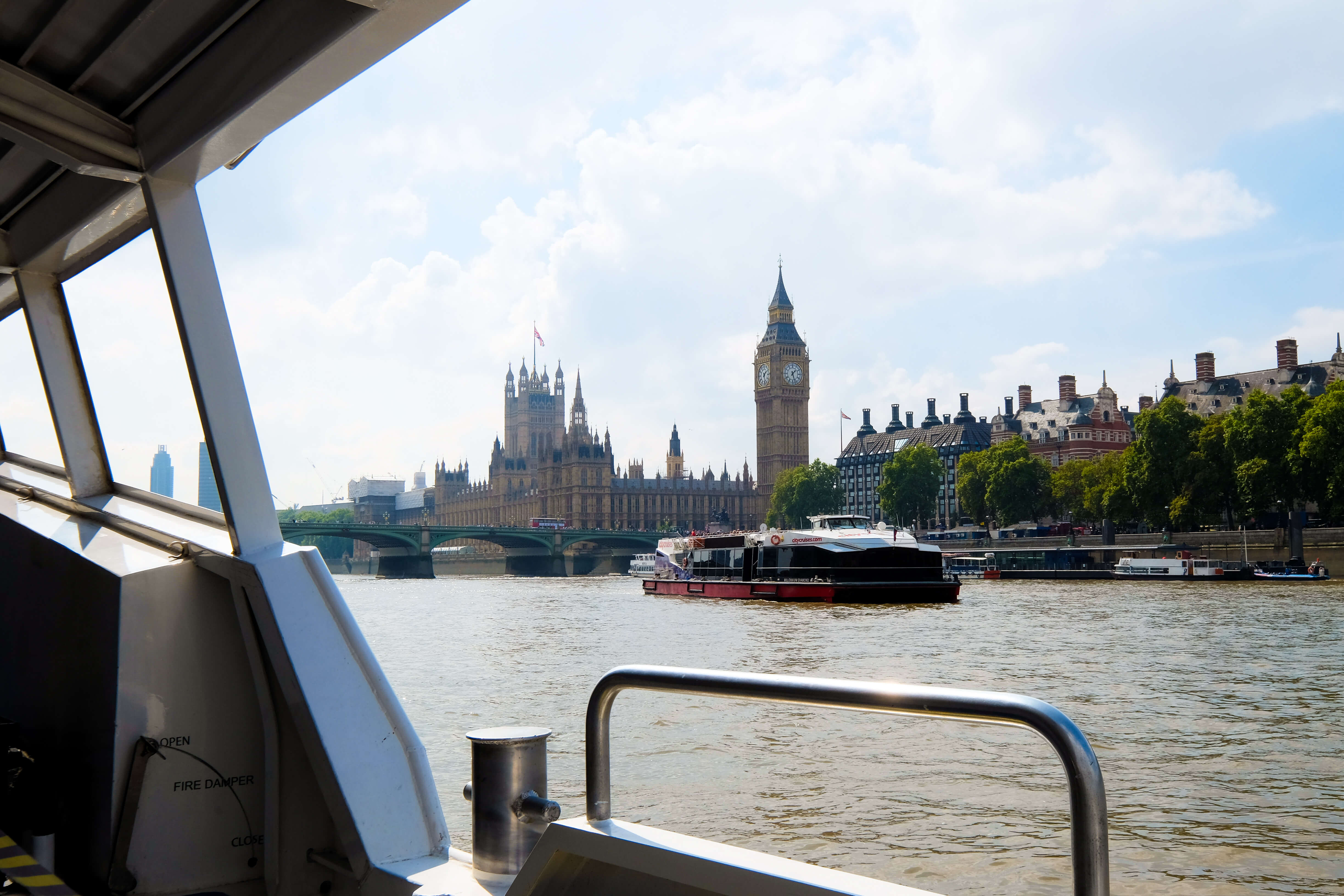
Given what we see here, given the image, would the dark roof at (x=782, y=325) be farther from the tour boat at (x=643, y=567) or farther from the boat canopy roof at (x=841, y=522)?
the boat canopy roof at (x=841, y=522)

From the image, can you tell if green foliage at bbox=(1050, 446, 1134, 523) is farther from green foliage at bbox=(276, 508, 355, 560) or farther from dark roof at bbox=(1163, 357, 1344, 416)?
green foliage at bbox=(276, 508, 355, 560)

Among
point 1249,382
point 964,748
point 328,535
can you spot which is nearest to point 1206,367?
point 1249,382

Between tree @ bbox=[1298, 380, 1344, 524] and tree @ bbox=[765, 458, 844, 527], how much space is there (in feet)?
175

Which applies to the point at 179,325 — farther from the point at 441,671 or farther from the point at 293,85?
the point at 441,671

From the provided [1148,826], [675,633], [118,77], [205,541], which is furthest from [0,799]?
[675,633]

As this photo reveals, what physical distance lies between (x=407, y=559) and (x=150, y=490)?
67.5 meters

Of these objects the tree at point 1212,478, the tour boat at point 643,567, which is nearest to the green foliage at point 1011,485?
the tree at point 1212,478

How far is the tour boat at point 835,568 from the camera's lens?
31.8m

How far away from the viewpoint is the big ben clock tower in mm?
120938

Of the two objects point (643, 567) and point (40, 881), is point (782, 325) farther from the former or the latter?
point (40, 881)

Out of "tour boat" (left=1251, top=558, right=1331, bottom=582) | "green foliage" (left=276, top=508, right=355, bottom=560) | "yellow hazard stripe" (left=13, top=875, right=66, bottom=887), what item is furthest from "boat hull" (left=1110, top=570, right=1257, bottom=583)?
"yellow hazard stripe" (left=13, top=875, right=66, bottom=887)

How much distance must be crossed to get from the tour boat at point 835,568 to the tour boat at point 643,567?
27.4 metres

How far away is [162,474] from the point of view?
457 centimetres

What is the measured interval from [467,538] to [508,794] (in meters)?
70.7
